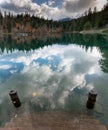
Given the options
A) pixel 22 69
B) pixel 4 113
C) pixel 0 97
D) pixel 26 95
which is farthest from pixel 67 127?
pixel 22 69

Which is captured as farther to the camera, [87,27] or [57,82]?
[87,27]

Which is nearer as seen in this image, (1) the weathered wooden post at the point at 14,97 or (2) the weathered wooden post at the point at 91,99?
(2) the weathered wooden post at the point at 91,99

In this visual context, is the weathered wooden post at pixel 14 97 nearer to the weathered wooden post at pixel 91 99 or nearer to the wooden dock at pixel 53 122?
the wooden dock at pixel 53 122

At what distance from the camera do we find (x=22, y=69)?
2591 cm

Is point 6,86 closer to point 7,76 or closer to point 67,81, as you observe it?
point 7,76

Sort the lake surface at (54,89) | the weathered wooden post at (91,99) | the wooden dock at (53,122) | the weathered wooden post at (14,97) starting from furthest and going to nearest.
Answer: the lake surface at (54,89)
the weathered wooden post at (14,97)
the weathered wooden post at (91,99)
the wooden dock at (53,122)

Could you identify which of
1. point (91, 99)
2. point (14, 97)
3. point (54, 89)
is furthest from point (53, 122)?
point (54, 89)

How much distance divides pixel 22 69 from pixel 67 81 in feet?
28.1

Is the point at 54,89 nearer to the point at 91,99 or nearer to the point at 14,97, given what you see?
the point at 14,97

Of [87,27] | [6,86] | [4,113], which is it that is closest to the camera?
[4,113]

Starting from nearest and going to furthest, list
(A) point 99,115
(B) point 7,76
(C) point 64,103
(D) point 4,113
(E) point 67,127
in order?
1. (E) point 67,127
2. (A) point 99,115
3. (D) point 4,113
4. (C) point 64,103
5. (B) point 7,76

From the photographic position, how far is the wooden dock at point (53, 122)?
33.9 feet

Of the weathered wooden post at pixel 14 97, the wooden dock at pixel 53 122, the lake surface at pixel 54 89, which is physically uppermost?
the weathered wooden post at pixel 14 97

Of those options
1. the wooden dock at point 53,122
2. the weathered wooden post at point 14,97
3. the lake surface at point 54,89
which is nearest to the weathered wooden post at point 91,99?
the lake surface at point 54,89
